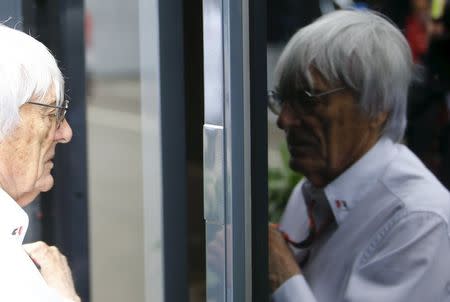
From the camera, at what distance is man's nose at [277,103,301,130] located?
2.31 m

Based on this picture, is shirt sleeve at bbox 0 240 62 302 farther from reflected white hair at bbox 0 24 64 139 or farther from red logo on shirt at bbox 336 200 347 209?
red logo on shirt at bbox 336 200 347 209

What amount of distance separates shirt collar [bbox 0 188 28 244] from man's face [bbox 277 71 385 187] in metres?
0.90

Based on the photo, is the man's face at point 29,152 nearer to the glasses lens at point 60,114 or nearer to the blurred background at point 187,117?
the glasses lens at point 60,114

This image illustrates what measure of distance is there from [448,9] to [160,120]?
1.07 metres

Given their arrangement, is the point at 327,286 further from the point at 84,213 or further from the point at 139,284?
the point at 84,213

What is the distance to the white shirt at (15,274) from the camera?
1.54 m

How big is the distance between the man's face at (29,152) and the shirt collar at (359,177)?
0.93 meters

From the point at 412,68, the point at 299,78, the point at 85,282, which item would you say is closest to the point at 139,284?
the point at 85,282

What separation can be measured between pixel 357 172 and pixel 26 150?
1.04 m

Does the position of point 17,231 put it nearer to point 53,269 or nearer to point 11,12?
point 53,269

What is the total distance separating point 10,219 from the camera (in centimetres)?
163

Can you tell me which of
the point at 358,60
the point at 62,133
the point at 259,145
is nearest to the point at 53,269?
the point at 62,133

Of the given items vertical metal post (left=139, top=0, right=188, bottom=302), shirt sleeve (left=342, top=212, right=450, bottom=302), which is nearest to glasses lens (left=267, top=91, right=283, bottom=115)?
vertical metal post (left=139, top=0, right=188, bottom=302)

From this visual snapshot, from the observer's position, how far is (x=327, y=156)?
2480 millimetres
